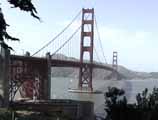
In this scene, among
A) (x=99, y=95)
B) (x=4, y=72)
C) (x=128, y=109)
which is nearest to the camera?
(x=128, y=109)

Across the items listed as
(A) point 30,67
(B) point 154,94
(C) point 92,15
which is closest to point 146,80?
(C) point 92,15

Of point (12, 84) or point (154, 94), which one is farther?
point (12, 84)

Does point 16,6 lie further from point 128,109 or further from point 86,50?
point 86,50

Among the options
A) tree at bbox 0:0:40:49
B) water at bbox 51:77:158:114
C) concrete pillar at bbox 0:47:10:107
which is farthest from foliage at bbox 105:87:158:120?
water at bbox 51:77:158:114

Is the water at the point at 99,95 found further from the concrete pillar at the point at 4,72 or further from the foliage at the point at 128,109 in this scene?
the foliage at the point at 128,109

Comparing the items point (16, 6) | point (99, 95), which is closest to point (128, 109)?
point (16, 6)

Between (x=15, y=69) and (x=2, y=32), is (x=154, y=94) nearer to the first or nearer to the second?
(x=2, y=32)

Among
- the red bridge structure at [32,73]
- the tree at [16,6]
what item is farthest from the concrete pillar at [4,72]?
the tree at [16,6]

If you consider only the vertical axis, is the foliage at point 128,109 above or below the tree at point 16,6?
below

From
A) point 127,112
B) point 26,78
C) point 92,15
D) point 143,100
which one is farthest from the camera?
point 92,15

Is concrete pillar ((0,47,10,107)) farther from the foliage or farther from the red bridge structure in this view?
the foliage

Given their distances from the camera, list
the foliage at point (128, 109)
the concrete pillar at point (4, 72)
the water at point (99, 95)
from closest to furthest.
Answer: the foliage at point (128, 109), the concrete pillar at point (4, 72), the water at point (99, 95)

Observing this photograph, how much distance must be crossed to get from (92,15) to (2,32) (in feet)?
234

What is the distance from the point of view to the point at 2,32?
8.89m
